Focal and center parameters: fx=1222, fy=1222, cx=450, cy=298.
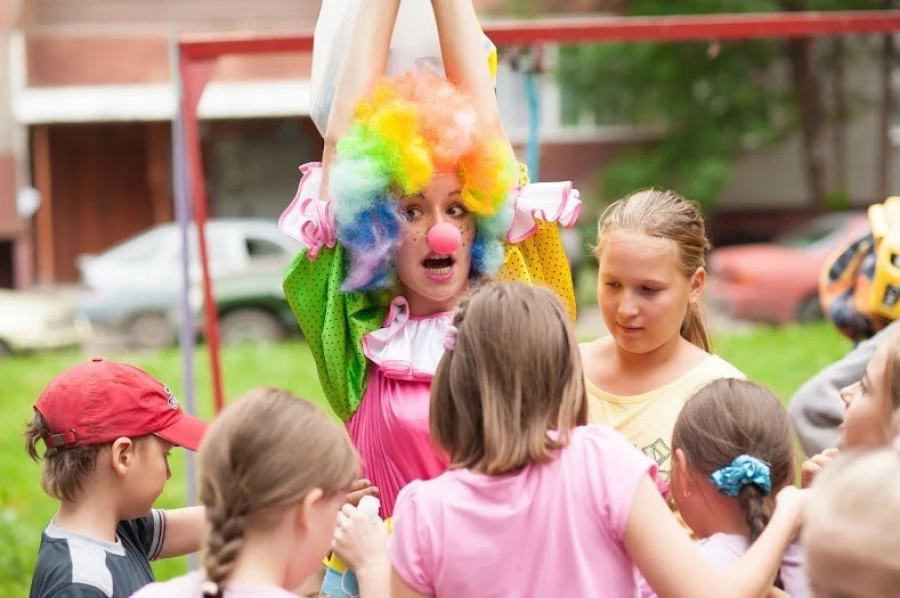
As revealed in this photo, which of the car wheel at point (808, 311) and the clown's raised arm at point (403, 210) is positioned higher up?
the clown's raised arm at point (403, 210)

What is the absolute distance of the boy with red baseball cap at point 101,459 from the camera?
7.61 ft

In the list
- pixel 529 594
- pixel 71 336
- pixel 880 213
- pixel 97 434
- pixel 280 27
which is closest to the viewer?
pixel 529 594

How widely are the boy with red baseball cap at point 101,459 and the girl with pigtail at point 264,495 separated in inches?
16.8

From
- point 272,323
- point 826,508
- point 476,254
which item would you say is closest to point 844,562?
point 826,508

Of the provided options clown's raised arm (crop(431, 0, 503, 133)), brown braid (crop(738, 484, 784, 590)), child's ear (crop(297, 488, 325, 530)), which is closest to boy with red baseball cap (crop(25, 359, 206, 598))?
child's ear (crop(297, 488, 325, 530))

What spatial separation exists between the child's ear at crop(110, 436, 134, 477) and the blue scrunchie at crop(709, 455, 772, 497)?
3.65ft

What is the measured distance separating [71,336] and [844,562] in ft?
39.9

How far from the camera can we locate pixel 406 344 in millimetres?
2623

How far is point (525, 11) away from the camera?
17594 mm

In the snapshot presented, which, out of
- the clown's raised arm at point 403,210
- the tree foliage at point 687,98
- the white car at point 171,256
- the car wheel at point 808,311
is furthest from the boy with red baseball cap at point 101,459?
the tree foliage at point 687,98

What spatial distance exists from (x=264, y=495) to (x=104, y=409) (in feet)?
2.06

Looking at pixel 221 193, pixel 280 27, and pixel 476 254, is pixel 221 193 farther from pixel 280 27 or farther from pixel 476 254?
pixel 476 254

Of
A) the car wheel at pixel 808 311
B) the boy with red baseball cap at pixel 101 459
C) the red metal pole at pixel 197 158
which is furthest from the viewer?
the car wheel at pixel 808 311

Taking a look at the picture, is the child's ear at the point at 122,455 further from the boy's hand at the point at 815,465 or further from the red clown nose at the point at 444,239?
the boy's hand at the point at 815,465
